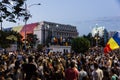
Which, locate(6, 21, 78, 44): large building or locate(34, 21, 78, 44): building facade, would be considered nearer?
locate(6, 21, 78, 44): large building

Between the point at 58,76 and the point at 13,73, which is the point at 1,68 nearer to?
the point at 13,73


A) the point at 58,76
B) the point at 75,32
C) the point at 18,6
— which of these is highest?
the point at 18,6

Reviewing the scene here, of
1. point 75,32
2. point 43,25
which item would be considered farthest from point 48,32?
point 75,32

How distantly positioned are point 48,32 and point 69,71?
15161 centimetres

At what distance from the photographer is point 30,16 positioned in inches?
1174

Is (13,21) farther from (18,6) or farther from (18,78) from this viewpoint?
(18,78)

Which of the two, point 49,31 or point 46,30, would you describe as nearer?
point 46,30

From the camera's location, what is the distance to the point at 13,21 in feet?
91.1

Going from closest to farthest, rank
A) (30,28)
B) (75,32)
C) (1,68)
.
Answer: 1. (1,68)
2. (30,28)
3. (75,32)

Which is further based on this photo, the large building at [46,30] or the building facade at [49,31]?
the building facade at [49,31]

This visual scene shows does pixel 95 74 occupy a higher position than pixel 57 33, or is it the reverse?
pixel 95 74

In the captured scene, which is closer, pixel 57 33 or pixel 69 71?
pixel 69 71

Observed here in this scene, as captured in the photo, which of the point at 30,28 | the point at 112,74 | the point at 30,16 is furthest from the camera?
the point at 30,28

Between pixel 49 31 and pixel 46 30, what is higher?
pixel 46 30
